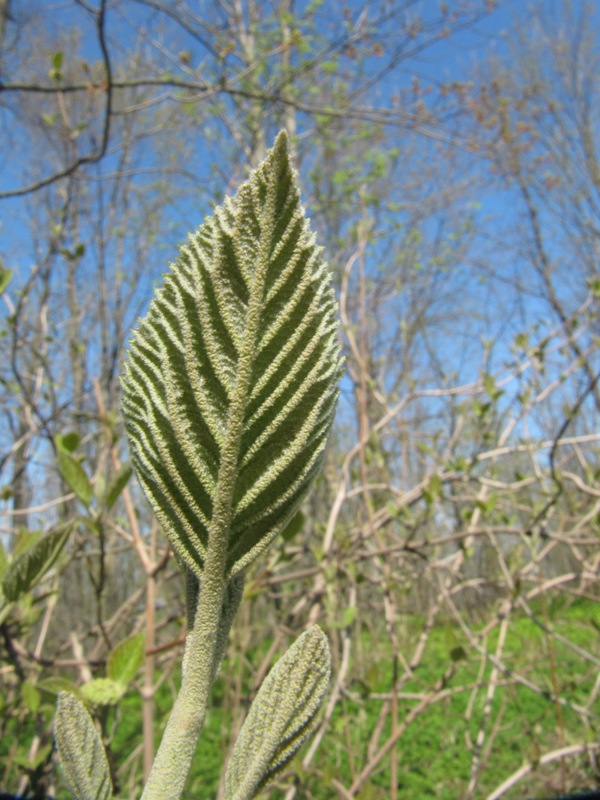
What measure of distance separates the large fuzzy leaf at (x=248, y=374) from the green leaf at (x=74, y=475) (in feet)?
1.85

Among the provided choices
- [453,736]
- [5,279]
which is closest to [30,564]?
[5,279]

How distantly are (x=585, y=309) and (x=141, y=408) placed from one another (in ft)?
7.58

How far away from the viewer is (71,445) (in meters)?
1.17

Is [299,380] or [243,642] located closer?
[299,380]

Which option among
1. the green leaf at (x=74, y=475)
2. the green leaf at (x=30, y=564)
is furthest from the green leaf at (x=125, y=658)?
the green leaf at (x=74, y=475)

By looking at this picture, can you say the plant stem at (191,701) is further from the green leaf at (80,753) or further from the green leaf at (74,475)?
the green leaf at (74,475)

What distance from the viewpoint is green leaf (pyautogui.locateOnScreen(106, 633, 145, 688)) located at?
2.14ft

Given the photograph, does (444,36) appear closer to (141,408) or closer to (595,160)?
(141,408)

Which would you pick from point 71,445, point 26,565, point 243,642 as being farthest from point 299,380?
point 243,642

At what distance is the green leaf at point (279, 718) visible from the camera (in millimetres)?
257

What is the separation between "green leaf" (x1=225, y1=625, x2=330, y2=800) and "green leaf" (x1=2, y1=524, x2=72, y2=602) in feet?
1.21

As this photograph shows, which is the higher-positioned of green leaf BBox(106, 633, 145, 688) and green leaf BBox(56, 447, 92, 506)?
green leaf BBox(56, 447, 92, 506)

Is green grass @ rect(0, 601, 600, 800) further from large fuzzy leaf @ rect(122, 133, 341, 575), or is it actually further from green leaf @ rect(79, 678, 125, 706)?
large fuzzy leaf @ rect(122, 133, 341, 575)

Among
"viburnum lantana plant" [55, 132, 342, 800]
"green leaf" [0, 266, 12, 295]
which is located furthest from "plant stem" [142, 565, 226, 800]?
"green leaf" [0, 266, 12, 295]
